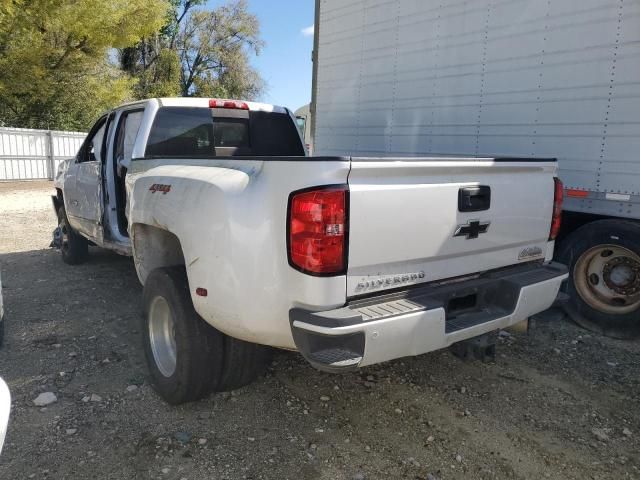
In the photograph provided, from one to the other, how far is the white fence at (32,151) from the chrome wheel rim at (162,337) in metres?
17.8

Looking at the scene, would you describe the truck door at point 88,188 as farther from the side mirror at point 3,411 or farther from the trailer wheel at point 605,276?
the trailer wheel at point 605,276

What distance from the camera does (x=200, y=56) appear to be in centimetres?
3459

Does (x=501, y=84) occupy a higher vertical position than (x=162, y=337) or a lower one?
higher

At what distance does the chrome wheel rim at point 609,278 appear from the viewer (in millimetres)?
4492

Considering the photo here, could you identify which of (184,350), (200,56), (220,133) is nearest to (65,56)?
(200,56)

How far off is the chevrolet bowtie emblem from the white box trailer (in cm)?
199

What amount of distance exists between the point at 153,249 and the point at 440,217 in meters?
2.02

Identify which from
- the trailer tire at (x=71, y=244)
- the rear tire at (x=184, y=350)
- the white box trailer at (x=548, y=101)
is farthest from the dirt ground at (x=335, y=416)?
the trailer tire at (x=71, y=244)

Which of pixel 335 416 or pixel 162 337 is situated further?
pixel 162 337

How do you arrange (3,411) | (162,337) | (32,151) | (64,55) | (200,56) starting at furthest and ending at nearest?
(200,56)
(64,55)
(32,151)
(162,337)
(3,411)

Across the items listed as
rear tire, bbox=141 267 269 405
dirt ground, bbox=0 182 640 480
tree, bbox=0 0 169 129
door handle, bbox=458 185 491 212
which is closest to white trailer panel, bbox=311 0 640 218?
dirt ground, bbox=0 182 640 480

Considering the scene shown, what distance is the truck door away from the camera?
5.36 meters

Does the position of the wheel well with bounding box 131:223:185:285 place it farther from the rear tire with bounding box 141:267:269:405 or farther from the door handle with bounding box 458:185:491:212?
the door handle with bounding box 458:185:491:212

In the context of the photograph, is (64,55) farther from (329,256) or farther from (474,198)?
(329,256)
